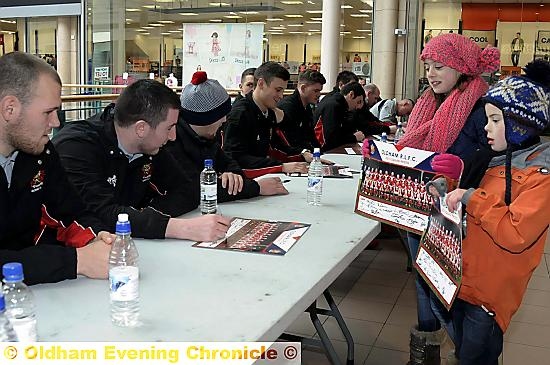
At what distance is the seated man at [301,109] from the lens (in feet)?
16.3

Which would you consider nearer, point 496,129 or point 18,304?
point 18,304

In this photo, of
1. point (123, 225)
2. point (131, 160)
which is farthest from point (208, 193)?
point (123, 225)

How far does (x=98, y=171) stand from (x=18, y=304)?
3.12 feet

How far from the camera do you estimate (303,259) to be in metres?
1.83

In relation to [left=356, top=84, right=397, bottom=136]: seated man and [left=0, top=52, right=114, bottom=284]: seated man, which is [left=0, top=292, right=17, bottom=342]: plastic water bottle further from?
[left=356, top=84, right=397, bottom=136]: seated man

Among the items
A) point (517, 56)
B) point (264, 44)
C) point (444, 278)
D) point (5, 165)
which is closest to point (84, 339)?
point (5, 165)

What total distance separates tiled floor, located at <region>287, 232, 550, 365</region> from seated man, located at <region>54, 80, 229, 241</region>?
1.06 m

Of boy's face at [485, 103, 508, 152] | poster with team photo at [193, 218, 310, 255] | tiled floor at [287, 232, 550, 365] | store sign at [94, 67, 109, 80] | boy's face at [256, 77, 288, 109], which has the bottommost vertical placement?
tiled floor at [287, 232, 550, 365]

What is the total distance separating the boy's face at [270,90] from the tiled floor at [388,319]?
134 cm

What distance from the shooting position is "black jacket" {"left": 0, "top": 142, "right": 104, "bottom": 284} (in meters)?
1.53

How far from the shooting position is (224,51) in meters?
9.27

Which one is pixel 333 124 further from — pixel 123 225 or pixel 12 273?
pixel 12 273

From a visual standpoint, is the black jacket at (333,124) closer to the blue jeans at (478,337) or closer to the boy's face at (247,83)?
the boy's face at (247,83)

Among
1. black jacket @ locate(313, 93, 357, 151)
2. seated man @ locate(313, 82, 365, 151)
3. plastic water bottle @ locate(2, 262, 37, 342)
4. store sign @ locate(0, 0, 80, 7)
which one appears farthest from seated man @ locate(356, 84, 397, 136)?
store sign @ locate(0, 0, 80, 7)
